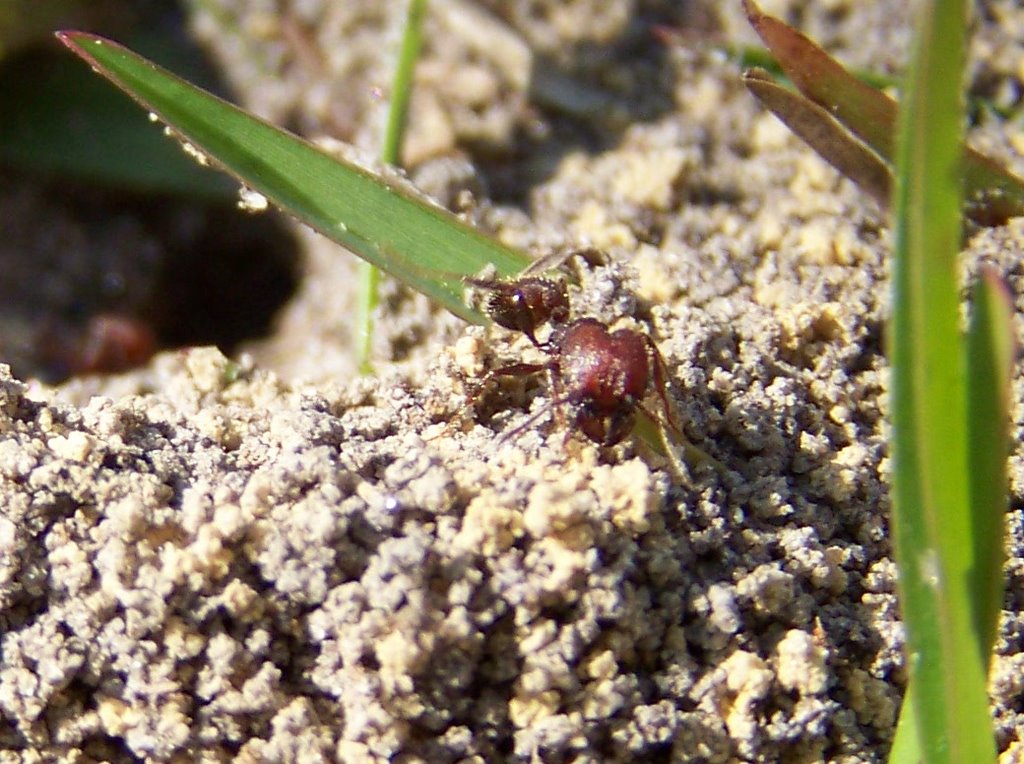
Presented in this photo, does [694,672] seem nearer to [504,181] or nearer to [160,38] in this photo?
[504,181]

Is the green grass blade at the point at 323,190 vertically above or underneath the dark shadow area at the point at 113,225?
underneath

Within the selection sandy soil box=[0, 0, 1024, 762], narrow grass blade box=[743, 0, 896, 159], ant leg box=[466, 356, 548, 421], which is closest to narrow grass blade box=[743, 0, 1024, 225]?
narrow grass blade box=[743, 0, 896, 159]

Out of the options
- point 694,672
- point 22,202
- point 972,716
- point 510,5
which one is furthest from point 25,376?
point 972,716

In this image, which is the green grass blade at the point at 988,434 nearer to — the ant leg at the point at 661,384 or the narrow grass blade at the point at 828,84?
the ant leg at the point at 661,384

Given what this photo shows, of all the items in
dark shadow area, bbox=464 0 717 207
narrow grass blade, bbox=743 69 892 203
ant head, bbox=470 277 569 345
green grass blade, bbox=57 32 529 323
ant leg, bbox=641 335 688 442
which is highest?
dark shadow area, bbox=464 0 717 207

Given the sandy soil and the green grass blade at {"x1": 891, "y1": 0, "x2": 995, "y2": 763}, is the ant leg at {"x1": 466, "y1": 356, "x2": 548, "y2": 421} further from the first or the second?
the green grass blade at {"x1": 891, "y1": 0, "x2": 995, "y2": 763}

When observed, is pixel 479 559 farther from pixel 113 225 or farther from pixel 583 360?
pixel 113 225

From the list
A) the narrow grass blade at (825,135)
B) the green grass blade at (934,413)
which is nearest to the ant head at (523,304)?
the narrow grass blade at (825,135)
